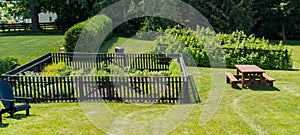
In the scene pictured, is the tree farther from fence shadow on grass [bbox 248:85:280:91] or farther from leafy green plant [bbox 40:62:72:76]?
leafy green plant [bbox 40:62:72:76]

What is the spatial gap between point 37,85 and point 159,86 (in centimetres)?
356

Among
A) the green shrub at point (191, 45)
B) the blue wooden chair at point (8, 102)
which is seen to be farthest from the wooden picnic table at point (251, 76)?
the blue wooden chair at point (8, 102)

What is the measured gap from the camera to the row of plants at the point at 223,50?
16.2 meters

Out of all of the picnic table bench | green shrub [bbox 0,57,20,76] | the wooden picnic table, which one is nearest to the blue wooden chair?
green shrub [bbox 0,57,20,76]

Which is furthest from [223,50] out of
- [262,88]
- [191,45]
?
[262,88]

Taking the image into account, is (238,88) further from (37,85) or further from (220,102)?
(37,85)

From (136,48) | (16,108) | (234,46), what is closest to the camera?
(16,108)

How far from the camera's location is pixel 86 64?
→ 14.7 metres

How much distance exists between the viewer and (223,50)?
16469mm

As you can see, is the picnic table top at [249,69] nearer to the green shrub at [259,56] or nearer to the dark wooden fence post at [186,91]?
A: the dark wooden fence post at [186,91]

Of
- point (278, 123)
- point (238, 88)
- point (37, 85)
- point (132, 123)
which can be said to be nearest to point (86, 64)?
point (37, 85)

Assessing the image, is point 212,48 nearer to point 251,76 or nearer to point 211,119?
point 251,76

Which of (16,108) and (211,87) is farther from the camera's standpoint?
(211,87)

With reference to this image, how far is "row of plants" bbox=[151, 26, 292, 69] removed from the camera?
53.1 feet
